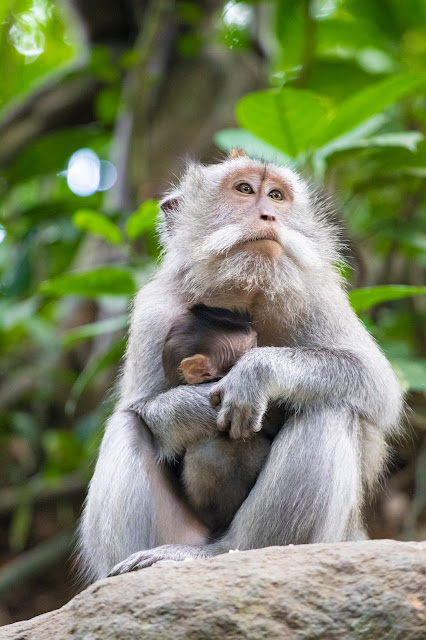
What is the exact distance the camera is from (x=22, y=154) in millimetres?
9711

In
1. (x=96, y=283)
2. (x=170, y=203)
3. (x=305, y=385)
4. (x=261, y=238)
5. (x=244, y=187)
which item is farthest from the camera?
(x=96, y=283)

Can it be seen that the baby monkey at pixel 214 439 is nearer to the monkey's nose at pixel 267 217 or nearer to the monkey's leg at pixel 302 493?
the monkey's leg at pixel 302 493

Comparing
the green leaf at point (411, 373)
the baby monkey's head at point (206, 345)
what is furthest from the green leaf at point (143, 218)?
the green leaf at point (411, 373)

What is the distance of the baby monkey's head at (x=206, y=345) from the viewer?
4449mm

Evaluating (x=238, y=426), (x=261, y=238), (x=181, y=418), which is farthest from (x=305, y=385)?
(x=261, y=238)

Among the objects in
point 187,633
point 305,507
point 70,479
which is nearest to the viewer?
point 187,633

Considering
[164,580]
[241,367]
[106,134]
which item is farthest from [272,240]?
[106,134]

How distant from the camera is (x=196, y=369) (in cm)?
446

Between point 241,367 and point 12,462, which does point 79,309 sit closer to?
Result: point 12,462

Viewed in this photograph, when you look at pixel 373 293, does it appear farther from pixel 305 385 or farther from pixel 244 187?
pixel 305 385

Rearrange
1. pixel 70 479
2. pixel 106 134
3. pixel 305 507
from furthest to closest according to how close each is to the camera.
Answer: pixel 106 134 → pixel 70 479 → pixel 305 507

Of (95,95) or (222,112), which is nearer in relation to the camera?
(222,112)

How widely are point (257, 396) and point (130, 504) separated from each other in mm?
826

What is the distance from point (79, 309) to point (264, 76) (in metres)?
3.21
